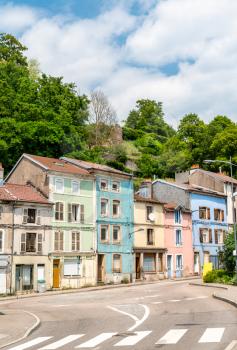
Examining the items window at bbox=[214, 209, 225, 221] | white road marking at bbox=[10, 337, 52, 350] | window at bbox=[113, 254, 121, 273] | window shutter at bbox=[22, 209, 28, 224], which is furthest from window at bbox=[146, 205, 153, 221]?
white road marking at bbox=[10, 337, 52, 350]

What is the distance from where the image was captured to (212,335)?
1539 centimetres

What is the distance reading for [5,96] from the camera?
67.1 metres

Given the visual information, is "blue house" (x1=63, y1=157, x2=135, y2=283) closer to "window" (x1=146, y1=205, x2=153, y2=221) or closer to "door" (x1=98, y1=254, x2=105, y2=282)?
"door" (x1=98, y1=254, x2=105, y2=282)

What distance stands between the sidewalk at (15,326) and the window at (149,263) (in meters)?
31.8

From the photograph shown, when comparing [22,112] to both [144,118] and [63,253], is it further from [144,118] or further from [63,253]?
[144,118]

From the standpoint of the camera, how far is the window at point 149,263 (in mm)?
55409

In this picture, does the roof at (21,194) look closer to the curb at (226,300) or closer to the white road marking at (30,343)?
the curb at (226,300)

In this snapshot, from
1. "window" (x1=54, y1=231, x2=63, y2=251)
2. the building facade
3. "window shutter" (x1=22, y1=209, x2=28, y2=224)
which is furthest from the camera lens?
the building facade

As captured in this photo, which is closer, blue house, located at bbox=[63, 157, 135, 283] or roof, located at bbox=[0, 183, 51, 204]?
roof, located at bbox=[0, 183, 51, 204]

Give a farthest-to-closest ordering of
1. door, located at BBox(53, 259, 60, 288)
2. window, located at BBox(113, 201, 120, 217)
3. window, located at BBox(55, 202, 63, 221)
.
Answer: window, located at BBox(113, 201, 120, 217) → window, located at BBox(55, 202, 63, 221) → door, located at BBox(53, 259, 60, 288)

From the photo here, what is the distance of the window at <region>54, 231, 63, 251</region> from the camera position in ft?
154

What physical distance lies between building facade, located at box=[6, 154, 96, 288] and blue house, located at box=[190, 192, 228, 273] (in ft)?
55.8

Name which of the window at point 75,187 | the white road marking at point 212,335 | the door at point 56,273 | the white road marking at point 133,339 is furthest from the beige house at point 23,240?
the white road marking at point 212,335

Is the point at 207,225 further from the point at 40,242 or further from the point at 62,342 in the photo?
the point at 62,342
